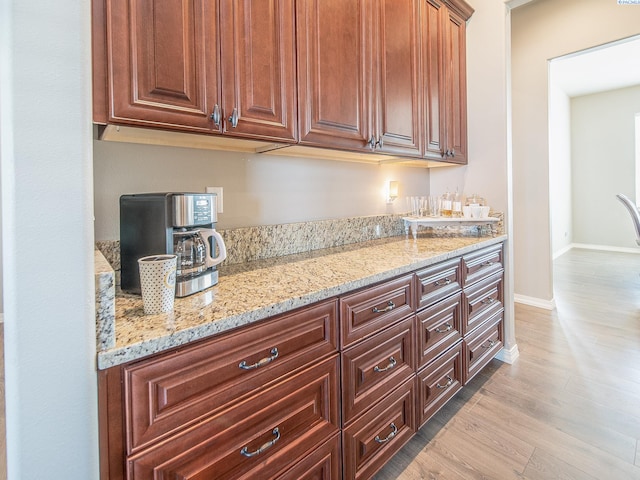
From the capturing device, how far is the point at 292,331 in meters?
0.97

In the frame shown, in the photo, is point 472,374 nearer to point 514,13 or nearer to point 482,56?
point 482,56

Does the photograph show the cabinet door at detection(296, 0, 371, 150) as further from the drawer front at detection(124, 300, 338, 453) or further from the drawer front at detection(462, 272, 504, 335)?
the drawer front at detection(462, 272, 504, 335)

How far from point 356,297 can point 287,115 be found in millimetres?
761

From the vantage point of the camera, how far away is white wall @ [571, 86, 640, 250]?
18.7ft

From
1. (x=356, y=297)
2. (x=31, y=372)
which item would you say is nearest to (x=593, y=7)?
(x=356, y=297)

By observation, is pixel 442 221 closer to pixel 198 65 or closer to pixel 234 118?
pixel 234 118

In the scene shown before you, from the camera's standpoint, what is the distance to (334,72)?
145cm

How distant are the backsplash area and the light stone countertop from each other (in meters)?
0.07

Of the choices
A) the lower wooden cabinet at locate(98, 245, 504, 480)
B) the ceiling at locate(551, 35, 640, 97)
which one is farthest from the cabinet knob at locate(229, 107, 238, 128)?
the ceiling at locate(551, 35, 640, 97)

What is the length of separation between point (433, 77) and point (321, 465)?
2.15 m

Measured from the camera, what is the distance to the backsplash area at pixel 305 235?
56.4 inches

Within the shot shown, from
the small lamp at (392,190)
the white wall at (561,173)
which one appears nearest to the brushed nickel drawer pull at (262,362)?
the small lamp at (392,190)

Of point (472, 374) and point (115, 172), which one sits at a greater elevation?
point (115, 172)

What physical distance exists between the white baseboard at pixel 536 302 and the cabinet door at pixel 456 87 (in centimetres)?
199
